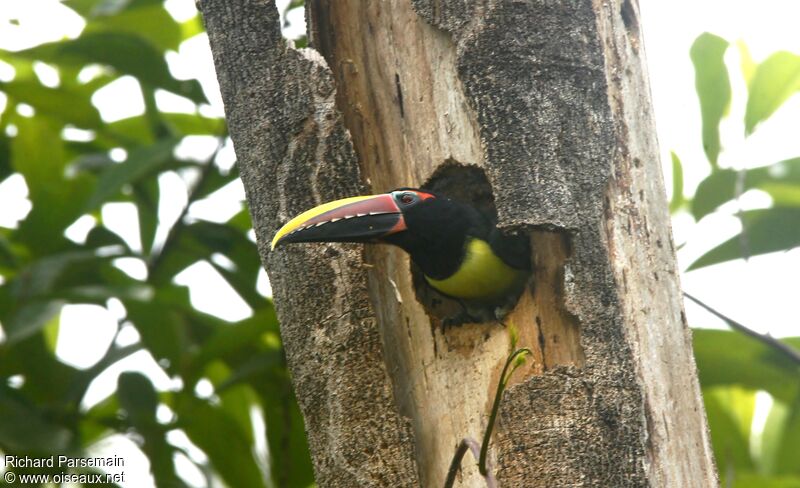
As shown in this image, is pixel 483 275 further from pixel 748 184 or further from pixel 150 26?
pixel 150 26

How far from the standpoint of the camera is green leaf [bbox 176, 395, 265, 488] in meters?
3.51

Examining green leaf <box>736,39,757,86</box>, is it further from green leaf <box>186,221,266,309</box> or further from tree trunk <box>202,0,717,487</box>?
green leaf <box>186,221,266,309</box>

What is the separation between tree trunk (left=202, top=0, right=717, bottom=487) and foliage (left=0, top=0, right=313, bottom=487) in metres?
1.07

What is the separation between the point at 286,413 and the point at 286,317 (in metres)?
1.21

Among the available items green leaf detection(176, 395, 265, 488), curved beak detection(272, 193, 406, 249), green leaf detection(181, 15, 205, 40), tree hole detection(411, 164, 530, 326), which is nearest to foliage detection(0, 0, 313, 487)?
green leaf detection(176, 395, 265, 488)

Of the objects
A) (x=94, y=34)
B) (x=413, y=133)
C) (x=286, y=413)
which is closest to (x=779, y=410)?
(x=286, y=413)

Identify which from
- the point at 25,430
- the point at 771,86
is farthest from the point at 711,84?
the point at 25,430

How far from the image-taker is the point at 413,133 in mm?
2582

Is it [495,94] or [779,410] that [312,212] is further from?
[779,410]

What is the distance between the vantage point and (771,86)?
322 cm

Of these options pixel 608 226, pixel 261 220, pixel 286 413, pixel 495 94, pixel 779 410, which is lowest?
pixel 779 410

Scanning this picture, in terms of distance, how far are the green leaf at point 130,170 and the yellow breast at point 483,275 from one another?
1.12 meters

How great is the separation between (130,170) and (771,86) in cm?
211

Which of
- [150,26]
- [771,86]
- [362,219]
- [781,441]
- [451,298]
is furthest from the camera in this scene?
[150,26]
